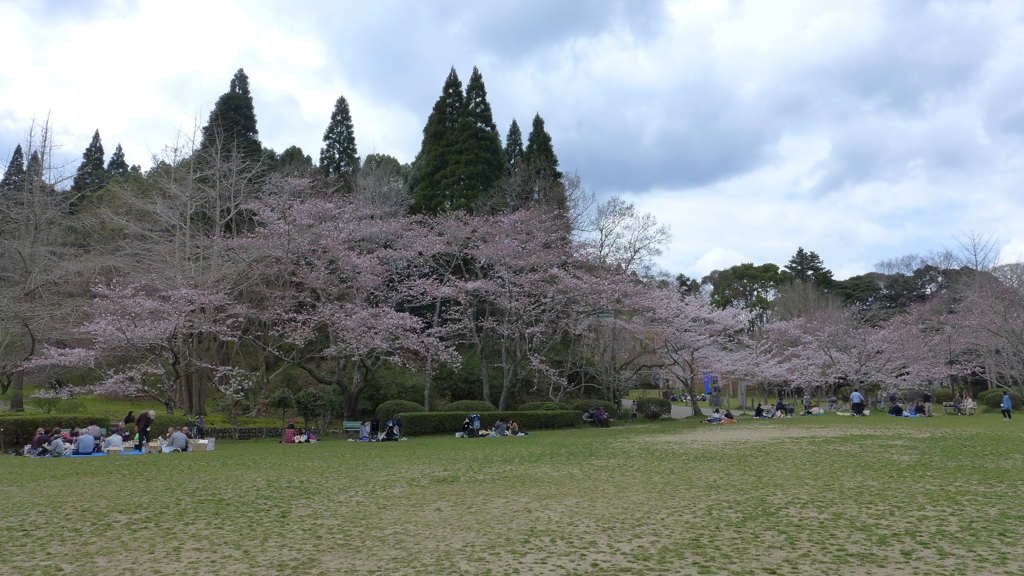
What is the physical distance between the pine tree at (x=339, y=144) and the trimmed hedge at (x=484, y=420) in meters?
22.7

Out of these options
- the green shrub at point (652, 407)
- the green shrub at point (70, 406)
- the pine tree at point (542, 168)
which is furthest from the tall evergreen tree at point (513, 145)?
the green shrub at point (70, 406)

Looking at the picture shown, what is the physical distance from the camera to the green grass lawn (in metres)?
5.93

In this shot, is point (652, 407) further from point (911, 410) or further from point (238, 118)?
point (238, 118)

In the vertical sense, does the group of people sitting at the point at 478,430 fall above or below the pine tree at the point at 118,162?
below

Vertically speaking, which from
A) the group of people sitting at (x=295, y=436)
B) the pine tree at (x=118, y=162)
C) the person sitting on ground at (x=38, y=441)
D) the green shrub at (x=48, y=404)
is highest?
the pine tree at (x=118, y=162)

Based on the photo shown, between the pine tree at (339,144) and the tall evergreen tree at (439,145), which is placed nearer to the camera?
the tall evergreen tree at (439,145)

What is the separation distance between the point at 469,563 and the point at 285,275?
69.2 ft

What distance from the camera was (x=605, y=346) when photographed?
104 feet

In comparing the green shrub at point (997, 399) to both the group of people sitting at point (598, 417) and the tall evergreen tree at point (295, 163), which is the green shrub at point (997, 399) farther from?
the tall evergreen tree at point (295, 163)

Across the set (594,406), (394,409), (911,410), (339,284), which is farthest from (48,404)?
(911,410)

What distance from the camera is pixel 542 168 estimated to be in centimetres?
3828

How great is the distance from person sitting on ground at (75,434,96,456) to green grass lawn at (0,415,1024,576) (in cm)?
100

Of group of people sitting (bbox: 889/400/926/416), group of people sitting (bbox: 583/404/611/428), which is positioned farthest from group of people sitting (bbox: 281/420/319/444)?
group of people sitting (bbox: 889/400/926/416)

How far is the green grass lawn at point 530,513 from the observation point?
593cm
